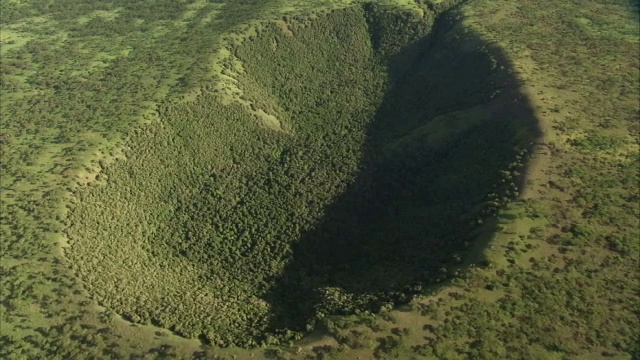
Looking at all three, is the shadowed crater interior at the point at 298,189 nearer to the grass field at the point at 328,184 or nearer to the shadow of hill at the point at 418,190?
the shadow of hill at the point at 418,190

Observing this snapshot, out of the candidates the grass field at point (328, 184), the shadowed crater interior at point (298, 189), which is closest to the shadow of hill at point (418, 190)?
the shadowed crater interior at point (298, 189)

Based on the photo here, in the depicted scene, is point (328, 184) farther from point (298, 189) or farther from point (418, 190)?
point (418, 190)

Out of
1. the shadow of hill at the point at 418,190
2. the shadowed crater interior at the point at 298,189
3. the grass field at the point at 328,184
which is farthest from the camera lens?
the shadow of hill at the point at 418,190

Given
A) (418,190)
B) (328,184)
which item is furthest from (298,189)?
(418,190)

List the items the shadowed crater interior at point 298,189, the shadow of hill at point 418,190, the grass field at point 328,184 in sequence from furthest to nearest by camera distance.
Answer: the shadow of hill at point 418,190, the shadowed crater interior at point 298,189, the grass field at point 328,184

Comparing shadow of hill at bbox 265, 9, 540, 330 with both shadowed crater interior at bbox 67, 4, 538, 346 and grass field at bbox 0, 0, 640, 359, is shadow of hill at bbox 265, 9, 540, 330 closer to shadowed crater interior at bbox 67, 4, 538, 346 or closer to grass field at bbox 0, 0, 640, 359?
shadowed crater interior at bbox 67, 4, 538, 346

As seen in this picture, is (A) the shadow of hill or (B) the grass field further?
(A) the shadow of hill

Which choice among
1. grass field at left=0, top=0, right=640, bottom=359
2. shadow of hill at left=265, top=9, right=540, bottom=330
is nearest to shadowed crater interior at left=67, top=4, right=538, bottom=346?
shadow of hill at left=265, top=9, right=540, bottom=330

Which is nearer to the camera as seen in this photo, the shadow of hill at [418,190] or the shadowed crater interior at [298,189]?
the shadowed crater interior at [298,189]
